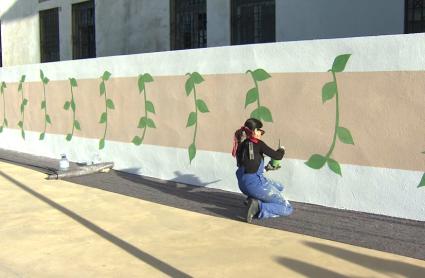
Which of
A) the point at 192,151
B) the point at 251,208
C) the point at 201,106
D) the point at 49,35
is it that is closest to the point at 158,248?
the point at 251,208

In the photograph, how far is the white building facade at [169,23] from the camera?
34.7 ft

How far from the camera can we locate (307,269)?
503 cm

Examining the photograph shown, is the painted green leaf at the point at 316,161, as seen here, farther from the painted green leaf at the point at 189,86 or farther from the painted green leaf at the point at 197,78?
the painted green leaf at the point at 189,86

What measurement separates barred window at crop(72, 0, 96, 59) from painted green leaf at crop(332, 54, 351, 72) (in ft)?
43.1

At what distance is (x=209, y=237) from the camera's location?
6254mm

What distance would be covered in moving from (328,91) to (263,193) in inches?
65.8

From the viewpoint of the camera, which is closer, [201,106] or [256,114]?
[256,114]

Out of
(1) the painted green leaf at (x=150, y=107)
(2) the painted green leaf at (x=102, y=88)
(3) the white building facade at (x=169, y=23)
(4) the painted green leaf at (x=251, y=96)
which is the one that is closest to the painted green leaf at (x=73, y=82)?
(2) the painted green leaf at (x=102, y=88)

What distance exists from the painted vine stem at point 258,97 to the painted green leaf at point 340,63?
116 centimetres

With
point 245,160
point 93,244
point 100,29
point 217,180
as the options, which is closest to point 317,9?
point 217,180

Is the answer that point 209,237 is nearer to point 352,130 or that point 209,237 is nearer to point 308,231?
point 308,231

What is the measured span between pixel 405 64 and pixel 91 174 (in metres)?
6.95

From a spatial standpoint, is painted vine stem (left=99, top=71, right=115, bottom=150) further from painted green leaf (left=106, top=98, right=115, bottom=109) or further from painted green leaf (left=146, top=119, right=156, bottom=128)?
painted green leaf (left=146, top=119, right=156, bottom=128)

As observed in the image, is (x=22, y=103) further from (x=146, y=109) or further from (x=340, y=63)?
(x=340, y=63)
